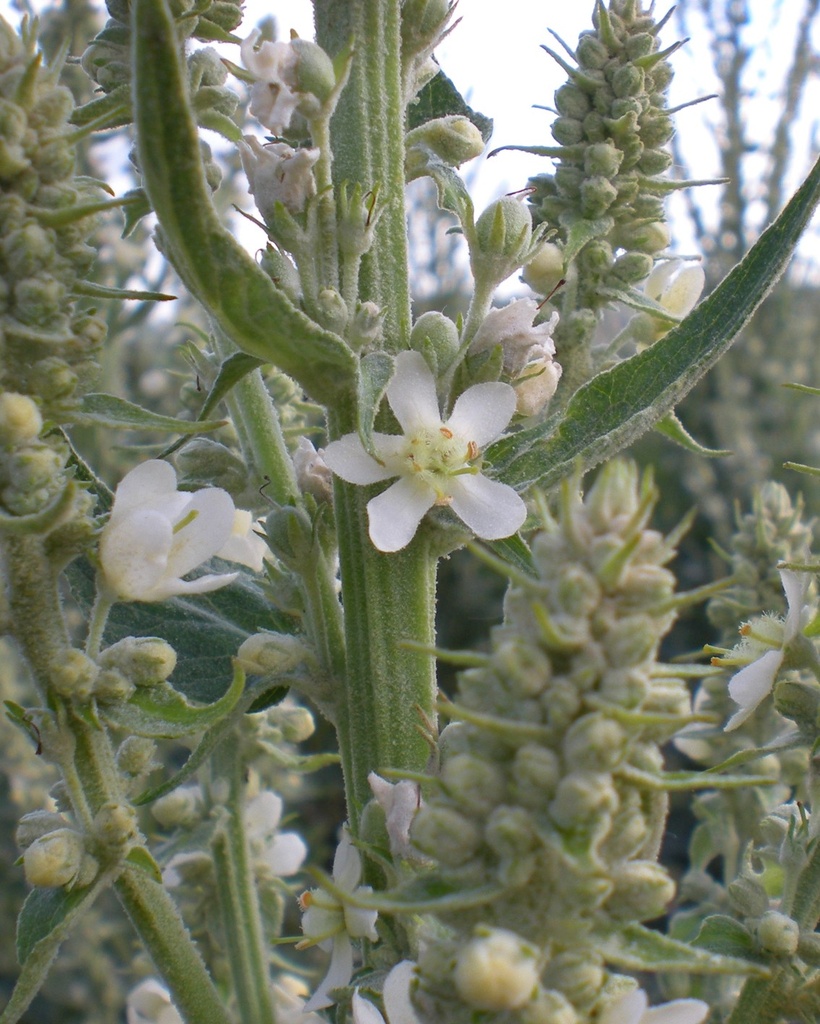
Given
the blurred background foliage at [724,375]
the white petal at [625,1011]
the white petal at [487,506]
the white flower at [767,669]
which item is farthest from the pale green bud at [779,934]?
the blurred background foliage at [724,375]

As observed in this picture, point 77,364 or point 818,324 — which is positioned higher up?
point 77,364

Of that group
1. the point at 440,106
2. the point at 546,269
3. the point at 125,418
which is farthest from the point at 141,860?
the point at 440,106

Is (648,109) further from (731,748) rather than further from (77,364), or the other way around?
(731,748)

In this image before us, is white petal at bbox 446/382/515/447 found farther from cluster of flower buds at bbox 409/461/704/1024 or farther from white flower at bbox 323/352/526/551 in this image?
cluster of flower buds at bbox 409/461/704/1024

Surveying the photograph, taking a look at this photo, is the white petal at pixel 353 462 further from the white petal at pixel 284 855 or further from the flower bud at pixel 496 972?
the white petal at pixel 284 855

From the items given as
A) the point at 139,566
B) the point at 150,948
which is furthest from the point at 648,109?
the point at 150,948
